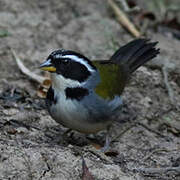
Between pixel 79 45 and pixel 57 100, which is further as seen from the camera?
pixel 79 45

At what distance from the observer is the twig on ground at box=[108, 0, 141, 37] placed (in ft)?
25.4

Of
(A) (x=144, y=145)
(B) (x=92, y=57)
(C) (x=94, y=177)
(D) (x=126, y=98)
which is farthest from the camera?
(B) (x=92, y=57)

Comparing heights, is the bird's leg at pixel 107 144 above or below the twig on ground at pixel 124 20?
above

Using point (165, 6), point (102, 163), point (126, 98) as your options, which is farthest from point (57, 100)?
point (165, 6)

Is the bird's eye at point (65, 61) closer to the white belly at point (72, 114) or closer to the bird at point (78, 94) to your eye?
the bird at point (78, 94)

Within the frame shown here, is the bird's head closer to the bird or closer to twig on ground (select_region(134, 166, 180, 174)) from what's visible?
the bird

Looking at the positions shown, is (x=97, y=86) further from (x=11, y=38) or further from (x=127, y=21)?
(x=127, y=21)

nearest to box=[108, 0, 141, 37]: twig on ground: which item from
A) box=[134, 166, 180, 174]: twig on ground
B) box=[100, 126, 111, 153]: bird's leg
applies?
box=[100, 126, 111, 153]: bird's leg

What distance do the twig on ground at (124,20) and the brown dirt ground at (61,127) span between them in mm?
112

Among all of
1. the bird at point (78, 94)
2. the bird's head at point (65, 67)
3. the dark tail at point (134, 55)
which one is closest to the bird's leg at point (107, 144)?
the bird at point (78, 94)

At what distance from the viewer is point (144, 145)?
17.7ft

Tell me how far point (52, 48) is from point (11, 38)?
674 millimetres

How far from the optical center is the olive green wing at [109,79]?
4902mm

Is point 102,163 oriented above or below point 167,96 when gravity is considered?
above
